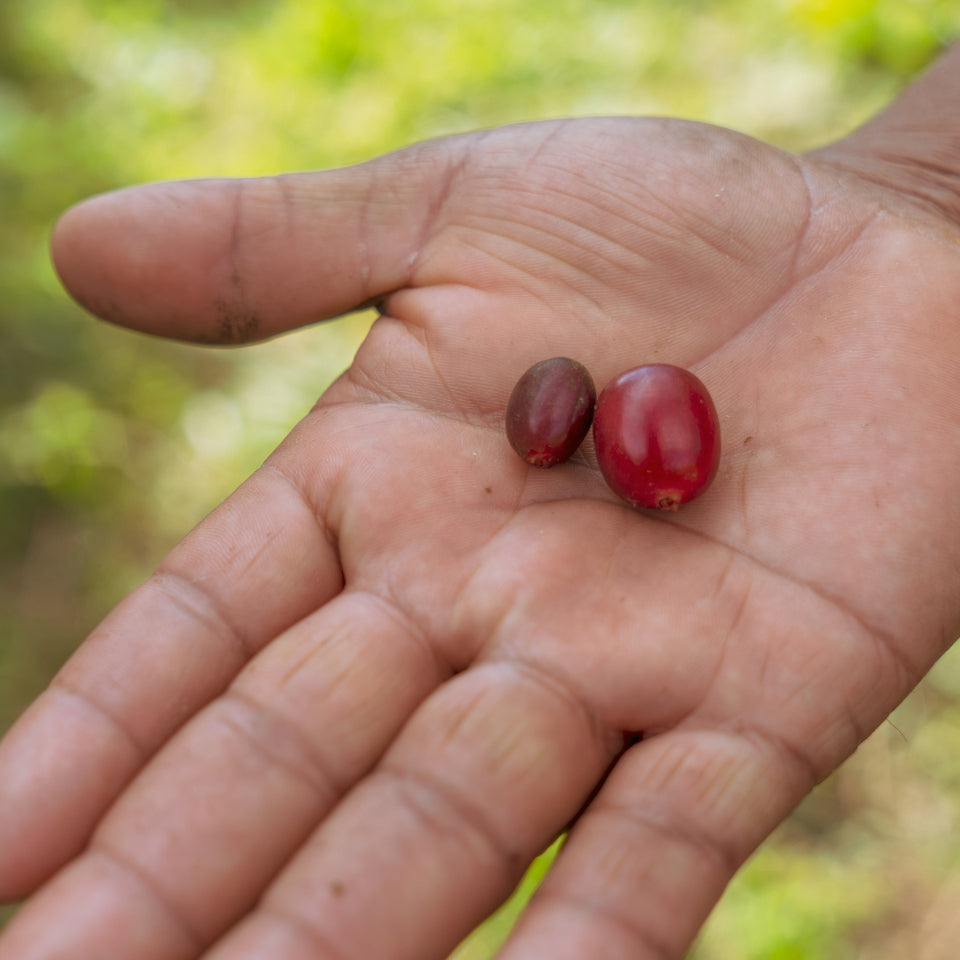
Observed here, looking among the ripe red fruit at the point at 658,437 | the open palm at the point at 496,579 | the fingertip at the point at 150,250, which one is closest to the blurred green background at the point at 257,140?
the fingertip at the point at 150,250

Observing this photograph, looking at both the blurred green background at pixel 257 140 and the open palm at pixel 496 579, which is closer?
the open palm at pixel 496 579

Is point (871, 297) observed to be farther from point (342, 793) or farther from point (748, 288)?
point (342, 793)

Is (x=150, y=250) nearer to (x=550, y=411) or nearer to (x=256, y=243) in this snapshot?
(x=256, y=243)

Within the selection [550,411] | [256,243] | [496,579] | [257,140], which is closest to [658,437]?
[550,411]

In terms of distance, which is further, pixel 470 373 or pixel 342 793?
pixel 470 373

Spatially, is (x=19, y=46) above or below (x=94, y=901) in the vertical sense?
above

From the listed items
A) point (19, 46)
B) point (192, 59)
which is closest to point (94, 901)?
point (192, 59)

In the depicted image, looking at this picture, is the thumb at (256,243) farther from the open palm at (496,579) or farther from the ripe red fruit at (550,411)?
the ripe red fruit at (550,411)
